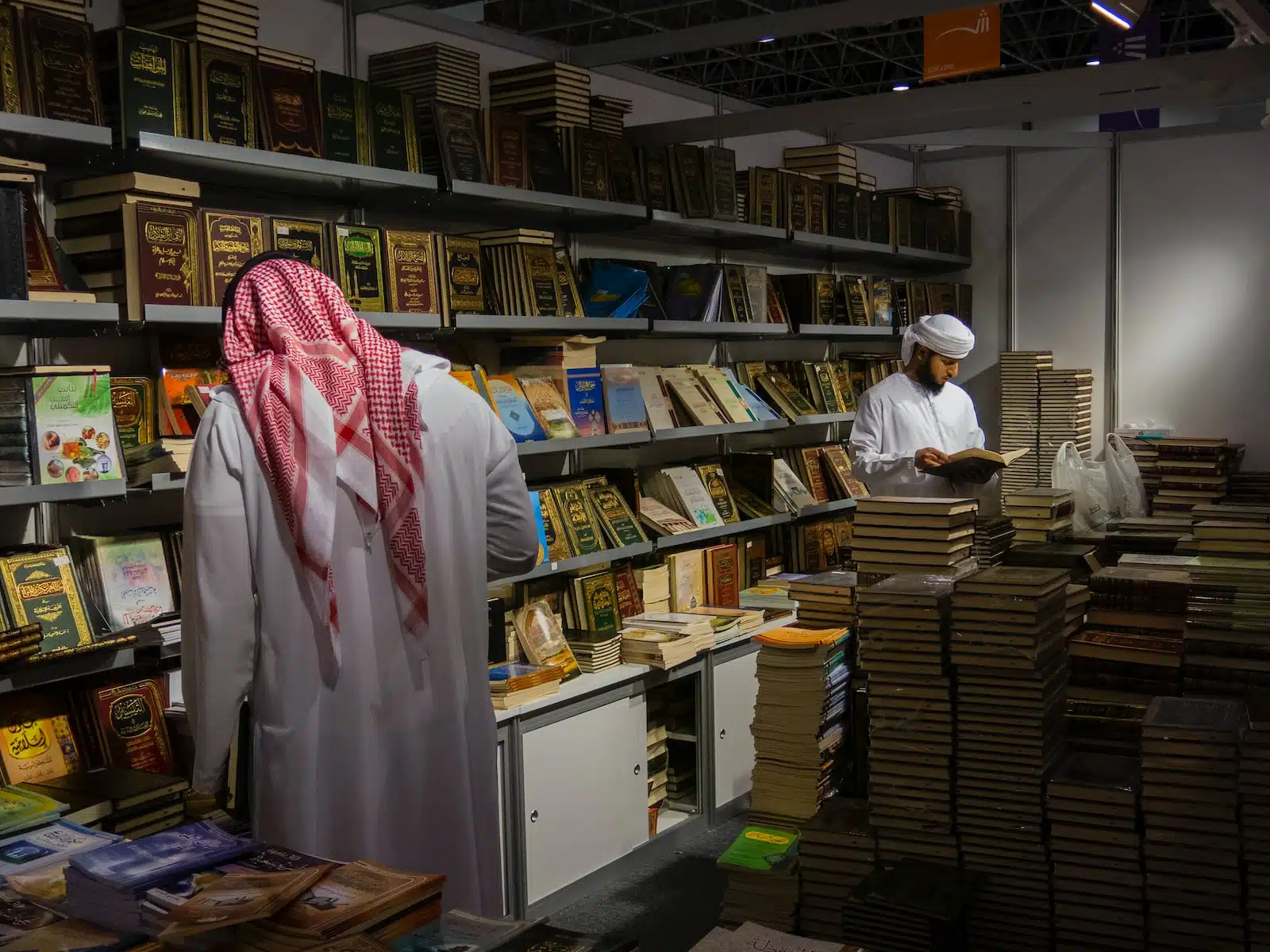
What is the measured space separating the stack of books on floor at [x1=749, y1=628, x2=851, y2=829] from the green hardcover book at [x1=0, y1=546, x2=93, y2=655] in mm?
2278

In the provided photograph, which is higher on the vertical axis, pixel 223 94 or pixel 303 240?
pixel 223 94

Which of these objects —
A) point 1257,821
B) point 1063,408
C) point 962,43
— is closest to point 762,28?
point 962,43

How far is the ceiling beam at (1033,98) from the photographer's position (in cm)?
438

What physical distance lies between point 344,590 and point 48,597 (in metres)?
0.94

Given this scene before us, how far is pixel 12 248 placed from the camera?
2.89 m

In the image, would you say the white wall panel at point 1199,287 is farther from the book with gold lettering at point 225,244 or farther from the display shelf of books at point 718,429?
the book with gold lettering at point 225,244

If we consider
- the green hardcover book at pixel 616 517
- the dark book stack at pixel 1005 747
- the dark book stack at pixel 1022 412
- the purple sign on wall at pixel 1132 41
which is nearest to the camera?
the dark book stack at pixel 1005 747

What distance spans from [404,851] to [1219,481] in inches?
213

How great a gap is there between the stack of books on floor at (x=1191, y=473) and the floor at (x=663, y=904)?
3359 mm

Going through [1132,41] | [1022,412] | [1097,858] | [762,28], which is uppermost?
[1132,41]

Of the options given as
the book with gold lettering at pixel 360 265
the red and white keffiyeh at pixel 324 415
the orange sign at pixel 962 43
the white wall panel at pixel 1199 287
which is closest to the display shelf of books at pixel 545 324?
the book with gold lettering at pixel 360 265

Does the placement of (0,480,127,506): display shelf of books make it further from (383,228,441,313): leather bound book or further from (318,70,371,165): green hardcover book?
(318,70,371,165): green hardcover book

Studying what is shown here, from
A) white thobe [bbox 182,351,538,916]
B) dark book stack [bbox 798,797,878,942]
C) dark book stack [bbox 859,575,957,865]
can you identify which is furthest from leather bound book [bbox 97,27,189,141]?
dark book stack [bbox 798,797,878,942]

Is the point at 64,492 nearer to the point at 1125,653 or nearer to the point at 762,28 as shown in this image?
the point at 1125,653
